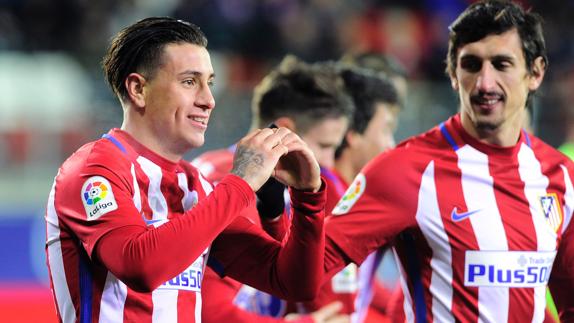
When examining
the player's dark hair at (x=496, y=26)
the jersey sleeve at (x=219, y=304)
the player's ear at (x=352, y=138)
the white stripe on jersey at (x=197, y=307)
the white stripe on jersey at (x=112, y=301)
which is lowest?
the jersey sleeve at (x=219, y=304)

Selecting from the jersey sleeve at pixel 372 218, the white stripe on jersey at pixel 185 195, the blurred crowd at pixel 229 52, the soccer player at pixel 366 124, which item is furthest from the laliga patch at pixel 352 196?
the blurred crowd at pixel 229 52

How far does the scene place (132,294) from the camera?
2.96 m

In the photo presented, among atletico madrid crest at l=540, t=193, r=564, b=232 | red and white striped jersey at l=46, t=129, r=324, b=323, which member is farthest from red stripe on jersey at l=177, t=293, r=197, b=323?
atletico madrid crest at l=540, t=193, r=564, b=232

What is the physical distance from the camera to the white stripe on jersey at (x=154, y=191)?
3.06 m

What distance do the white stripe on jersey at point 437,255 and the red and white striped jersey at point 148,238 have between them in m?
0.56

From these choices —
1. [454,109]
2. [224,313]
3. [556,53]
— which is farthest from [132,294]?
[556,53]

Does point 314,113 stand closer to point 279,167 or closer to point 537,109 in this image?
point 279,167

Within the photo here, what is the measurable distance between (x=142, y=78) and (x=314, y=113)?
5.85 ft

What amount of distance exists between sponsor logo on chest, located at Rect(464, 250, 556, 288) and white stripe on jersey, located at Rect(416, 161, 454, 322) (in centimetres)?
7

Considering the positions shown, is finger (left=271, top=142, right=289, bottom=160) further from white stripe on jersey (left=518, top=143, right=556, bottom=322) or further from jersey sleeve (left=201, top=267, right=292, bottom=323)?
white stripe on jersey (left=518, top=143, right=556, bottom=322)

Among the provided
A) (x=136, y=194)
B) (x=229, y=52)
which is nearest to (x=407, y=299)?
(x=136, y=194)

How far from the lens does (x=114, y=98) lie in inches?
374

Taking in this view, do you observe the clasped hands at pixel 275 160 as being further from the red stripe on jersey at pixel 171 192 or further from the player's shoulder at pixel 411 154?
the player's shoulder at pixel 411 154

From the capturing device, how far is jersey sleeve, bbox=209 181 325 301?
3.12 meters
